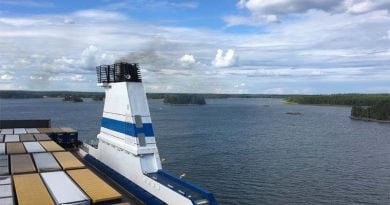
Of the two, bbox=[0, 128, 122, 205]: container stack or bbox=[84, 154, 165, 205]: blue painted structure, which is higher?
bbox=[0, 128, 122, 205]: container stack

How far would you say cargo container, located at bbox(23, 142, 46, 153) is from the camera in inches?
854

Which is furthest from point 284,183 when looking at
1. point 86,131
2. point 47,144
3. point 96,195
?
point 86,131

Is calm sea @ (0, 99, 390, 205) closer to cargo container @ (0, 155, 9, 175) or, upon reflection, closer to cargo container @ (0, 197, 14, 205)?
cargo container @ (0, 155, 9, 175)

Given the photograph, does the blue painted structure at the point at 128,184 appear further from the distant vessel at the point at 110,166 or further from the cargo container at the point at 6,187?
the cargo container at the point at 6,187

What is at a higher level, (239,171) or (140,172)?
(140,172)

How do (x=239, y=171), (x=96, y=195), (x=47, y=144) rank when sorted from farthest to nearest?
1. (x=239, y=171)
2. (x=47, y=144)
3. (x=96, y=195)

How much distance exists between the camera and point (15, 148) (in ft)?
72.8

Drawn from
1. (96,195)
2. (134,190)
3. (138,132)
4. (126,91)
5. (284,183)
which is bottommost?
(284,183)

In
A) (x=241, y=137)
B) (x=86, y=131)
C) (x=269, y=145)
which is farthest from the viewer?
(x=86, y=131)

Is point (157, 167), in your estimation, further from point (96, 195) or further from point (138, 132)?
point (96, 195)

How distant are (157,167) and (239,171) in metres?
18.6

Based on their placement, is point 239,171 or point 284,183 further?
point 239,171

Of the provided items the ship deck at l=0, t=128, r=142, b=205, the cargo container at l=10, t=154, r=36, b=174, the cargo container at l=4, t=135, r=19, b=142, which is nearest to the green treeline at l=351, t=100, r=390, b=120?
the ship deck at l=0, t=128, r=142, b=205

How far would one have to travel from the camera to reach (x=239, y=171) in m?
35.6
